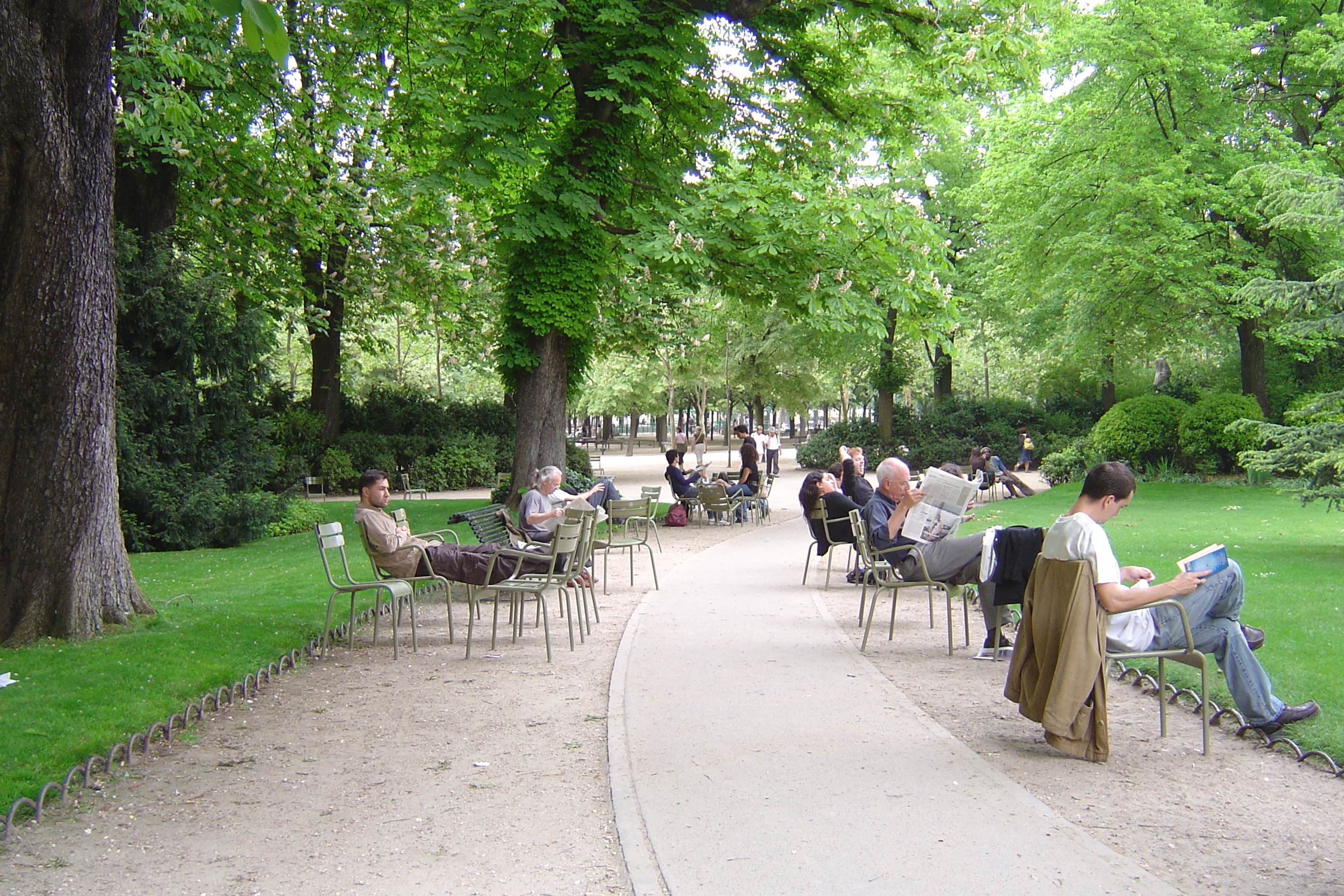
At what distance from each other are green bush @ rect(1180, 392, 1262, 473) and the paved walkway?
19.7m

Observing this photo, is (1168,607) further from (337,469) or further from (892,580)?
(337,469)

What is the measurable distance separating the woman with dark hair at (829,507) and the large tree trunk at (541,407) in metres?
5.13

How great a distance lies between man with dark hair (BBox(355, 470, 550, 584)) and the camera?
326 inches

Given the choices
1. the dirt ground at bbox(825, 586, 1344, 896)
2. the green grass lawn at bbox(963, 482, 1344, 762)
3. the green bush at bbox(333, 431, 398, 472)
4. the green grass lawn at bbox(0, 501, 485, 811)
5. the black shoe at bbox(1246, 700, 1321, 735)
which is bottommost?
the dirt ground at bbox(825, 586, 1344, 896)

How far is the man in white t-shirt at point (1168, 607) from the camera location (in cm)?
520

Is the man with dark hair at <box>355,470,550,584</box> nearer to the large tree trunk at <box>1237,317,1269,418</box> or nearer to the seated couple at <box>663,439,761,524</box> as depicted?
the seated couple at <box>663,439,761,524</box>

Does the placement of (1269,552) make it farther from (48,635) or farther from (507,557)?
(48,635)

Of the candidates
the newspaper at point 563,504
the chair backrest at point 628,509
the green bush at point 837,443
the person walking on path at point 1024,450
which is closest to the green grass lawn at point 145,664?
the newspaper at point 563,504

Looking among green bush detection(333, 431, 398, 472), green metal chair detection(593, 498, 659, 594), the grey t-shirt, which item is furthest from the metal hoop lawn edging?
green bush detection(333, 431, 398, 472)

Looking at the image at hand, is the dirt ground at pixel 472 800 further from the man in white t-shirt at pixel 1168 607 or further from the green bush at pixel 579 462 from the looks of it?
the green bush at pixel 579 462

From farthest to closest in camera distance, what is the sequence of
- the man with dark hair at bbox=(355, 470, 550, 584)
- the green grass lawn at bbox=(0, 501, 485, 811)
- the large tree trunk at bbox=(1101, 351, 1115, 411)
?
the large tree trunk at bbox=(1101, 351, 1115, 411)
the man with dark hair at bbox=(355, 470, 550, 584)
the green grass lawn at bbox=(0, 501, 485, 811)

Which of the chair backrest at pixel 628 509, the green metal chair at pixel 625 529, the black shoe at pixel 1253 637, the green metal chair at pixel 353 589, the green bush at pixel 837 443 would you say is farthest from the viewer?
the green bush at pixel 837 443

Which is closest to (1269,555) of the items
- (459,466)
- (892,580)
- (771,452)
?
(892,580)

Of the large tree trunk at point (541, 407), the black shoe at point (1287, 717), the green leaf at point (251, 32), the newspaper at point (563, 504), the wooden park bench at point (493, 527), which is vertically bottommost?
the black shoe at point (1287, 717)
